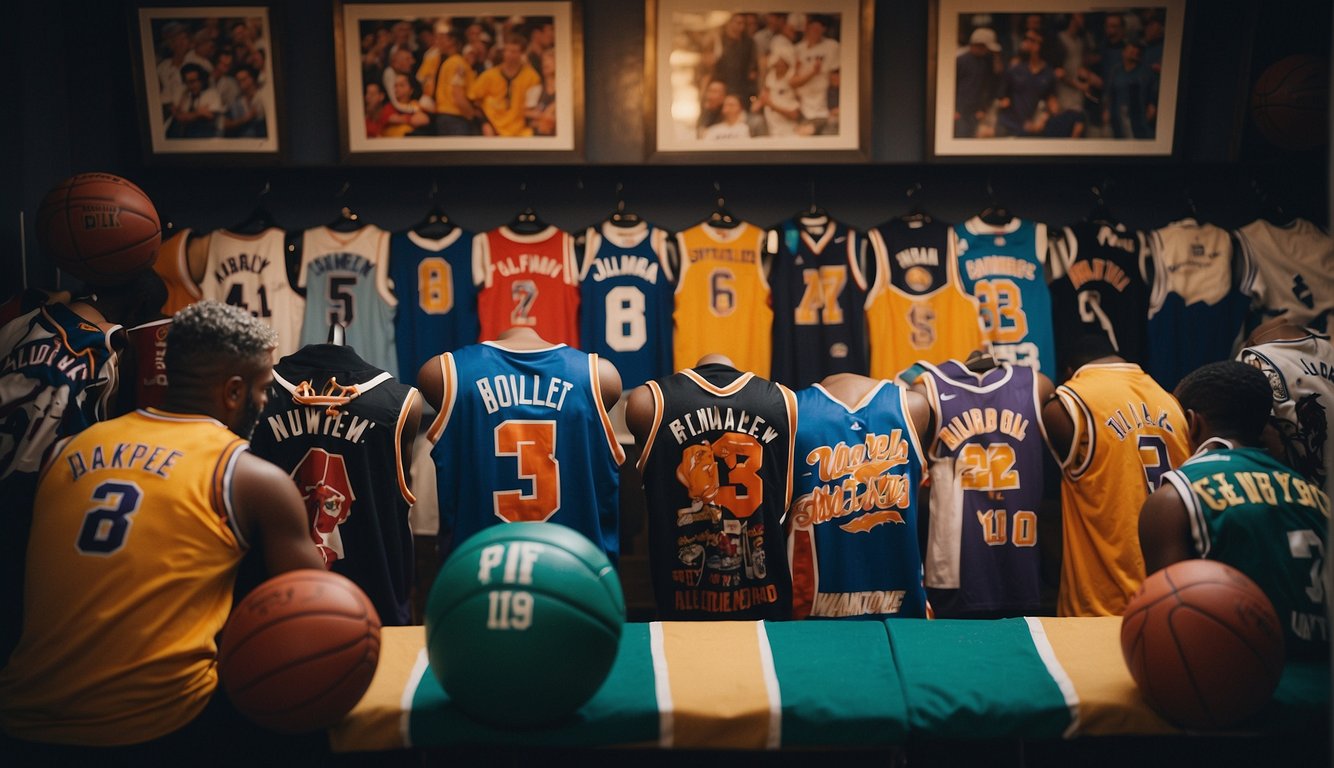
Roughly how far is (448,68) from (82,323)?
2132 millimetres

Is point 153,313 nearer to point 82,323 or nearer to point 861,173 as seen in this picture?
point 82,323

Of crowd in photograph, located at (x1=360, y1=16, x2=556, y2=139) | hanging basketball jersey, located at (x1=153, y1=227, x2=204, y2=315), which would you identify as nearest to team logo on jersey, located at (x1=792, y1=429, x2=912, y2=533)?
crowd in photograph, located at (x1=360, y1=16, x2=556, y2=139)

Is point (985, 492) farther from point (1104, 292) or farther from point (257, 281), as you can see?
point (257, 281)

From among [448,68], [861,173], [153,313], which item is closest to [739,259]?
[861,173]

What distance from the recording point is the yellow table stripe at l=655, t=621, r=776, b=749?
241 cm

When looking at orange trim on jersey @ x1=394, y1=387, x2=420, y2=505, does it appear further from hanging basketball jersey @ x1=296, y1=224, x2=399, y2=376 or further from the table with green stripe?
hanging basketball jersey @ x1=296, y1=224, x2=399, y2=376

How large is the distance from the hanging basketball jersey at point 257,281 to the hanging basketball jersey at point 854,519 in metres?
2.66

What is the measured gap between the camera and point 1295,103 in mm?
4348

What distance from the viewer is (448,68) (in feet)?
14.8

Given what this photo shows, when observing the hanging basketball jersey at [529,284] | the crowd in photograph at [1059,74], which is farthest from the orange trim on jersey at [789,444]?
the crowd in photograph at [1059,74]

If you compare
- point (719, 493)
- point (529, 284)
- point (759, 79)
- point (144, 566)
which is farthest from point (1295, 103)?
point (144, 566)

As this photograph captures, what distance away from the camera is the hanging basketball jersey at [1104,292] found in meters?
4.48

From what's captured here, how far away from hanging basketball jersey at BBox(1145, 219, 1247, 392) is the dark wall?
1.49 feet

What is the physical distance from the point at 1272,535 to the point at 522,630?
2.10 metres
